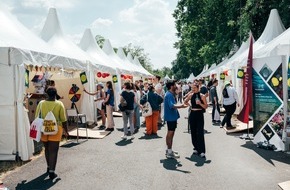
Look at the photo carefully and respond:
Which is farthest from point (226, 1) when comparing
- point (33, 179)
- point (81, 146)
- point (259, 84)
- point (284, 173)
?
point (33, 179)

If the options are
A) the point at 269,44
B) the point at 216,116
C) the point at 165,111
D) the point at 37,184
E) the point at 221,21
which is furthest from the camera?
the point at 221,21

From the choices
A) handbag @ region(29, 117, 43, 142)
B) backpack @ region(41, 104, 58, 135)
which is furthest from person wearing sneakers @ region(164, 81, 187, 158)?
handbag @ region(29, 117, 43, 142)

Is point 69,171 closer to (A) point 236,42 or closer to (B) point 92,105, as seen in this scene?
(B) point 92,105

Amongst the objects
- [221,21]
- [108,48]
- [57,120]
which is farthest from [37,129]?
[221,21]

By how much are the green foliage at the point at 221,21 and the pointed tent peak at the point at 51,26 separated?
35.0 ft

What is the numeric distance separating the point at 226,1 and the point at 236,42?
3813 millimetres

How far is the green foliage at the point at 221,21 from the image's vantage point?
19625 millimetres

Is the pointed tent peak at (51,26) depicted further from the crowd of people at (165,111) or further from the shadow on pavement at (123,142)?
the shadow on pavement at (123,142)

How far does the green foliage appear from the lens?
19625 millimetres

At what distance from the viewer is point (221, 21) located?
27.6 meters

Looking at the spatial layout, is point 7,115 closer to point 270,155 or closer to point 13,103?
point 13,103

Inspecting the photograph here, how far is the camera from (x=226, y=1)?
2417cm

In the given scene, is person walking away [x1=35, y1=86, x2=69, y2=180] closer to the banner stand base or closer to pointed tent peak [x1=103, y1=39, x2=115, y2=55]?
the banner stand base

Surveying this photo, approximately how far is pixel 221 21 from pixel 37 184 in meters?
23.9
